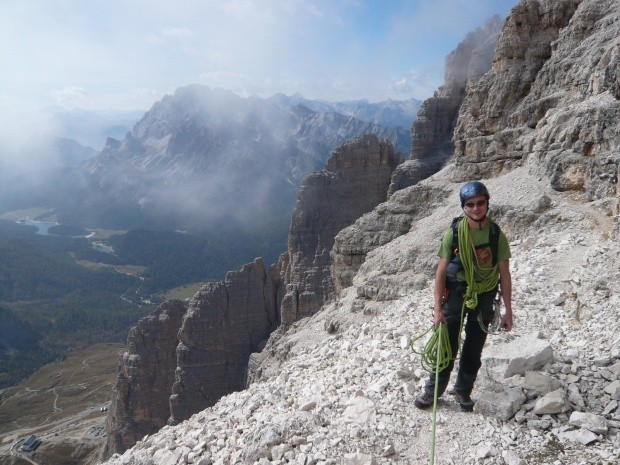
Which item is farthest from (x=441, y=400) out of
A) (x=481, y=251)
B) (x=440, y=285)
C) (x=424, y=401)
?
(x=481, y=251)

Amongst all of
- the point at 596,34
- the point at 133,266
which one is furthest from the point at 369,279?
the point at 133,266

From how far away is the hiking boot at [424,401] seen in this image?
22.5 ft

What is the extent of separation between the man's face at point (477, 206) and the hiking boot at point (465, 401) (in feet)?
8.74

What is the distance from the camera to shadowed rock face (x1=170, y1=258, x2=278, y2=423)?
149 feet

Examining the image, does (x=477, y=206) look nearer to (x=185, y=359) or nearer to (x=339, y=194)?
Answer: (x=185, y=359)

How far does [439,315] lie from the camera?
634 cm

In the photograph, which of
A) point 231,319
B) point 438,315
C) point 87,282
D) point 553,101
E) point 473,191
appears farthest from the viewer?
point 87,282

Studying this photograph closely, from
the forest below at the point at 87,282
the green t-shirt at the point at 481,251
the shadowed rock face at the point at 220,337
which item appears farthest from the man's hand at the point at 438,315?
the forest below at the point at 87,282

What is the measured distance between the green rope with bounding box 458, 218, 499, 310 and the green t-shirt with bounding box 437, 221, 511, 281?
60mm

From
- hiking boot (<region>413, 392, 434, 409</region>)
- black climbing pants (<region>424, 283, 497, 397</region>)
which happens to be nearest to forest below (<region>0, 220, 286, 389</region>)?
hiking boot (<region>413, 392, 434, 409</region>)

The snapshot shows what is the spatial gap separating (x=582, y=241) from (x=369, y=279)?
1118cm

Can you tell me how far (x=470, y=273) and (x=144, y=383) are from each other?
158 ft

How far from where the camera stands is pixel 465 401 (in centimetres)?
660

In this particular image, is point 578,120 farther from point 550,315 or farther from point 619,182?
point 550,315
